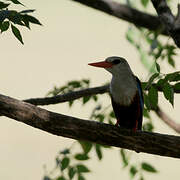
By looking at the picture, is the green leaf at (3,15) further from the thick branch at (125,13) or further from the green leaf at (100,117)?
the thick branch at (125,13)

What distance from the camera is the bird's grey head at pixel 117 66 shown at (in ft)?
14.4

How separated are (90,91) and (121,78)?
0.28 m

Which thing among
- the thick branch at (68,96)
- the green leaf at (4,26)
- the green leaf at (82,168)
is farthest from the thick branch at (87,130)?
the green leaf at (82,168)

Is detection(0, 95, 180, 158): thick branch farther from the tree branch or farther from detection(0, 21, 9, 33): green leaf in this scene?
the tree branch

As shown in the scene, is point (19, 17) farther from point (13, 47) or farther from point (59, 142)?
point (13, 47)

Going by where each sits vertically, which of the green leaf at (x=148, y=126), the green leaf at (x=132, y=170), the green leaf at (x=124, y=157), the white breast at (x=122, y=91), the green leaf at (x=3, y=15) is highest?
the white breast at (x=122, y=91)

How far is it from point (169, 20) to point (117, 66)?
70cm

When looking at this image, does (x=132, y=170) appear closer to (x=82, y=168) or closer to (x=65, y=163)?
(x=82, y=168)

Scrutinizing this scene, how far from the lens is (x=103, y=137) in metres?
3.58

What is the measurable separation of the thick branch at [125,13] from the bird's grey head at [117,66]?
89 centimetres

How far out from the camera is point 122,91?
4.31 metres

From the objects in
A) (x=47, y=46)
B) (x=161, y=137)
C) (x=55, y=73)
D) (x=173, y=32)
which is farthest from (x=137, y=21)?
(x=47, y=46)

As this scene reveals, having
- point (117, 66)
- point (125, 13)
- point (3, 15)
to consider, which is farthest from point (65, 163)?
point (125, 13)

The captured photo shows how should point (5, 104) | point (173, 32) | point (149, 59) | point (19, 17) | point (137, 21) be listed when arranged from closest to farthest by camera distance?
point (19, 17), point (5, 104), point (173, 32), point (149, 59), point (137, 21)
